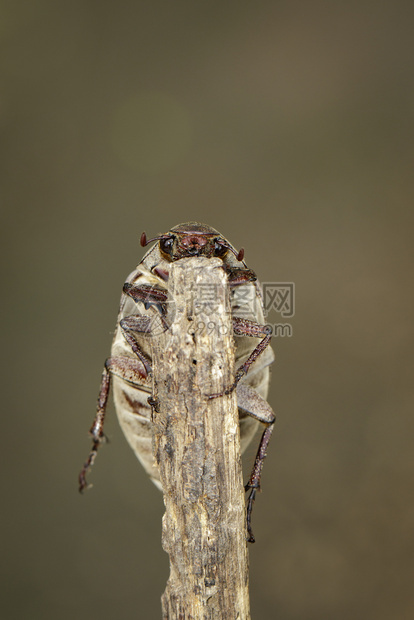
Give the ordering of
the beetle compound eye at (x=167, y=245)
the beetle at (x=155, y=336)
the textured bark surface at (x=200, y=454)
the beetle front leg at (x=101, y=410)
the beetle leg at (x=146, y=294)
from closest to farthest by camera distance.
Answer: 1. the textured bark surface at (x=200, y=454)
2. the beetle leg at (x=146, y=294)
3. the beetle at (x=155, y=336)
4. the beetle compound eye at (x=167, y=245)
5. the beetle front leg at (x=101, y=410)

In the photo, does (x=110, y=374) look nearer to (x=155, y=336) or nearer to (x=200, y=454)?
(x=155, y=336)

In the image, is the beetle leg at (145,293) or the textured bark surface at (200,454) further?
the beetle leg at (145,293)

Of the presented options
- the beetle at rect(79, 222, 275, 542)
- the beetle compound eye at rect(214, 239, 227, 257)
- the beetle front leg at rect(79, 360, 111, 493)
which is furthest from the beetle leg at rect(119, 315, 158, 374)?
the beetle compound eye at rect(214, 239, 227, 257)

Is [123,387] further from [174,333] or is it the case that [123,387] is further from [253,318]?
[174,333]

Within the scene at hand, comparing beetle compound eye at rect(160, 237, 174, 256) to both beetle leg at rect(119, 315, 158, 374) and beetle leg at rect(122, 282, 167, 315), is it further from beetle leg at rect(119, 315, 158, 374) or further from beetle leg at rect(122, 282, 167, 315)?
beetle leg at rect(119, 315, 158, 374)

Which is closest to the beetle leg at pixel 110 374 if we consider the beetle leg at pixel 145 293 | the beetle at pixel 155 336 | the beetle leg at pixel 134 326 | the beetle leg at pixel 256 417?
the beetle at pixel 155 336

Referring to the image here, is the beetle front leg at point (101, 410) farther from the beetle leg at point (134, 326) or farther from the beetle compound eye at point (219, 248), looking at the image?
the beetle compound eye at point (219, 248)

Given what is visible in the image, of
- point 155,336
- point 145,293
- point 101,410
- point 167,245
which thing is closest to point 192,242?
point 167,245
